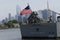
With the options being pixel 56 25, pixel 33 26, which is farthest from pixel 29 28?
pixel 56 25

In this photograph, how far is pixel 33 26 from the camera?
192 feet

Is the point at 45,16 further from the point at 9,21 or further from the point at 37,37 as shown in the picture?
the point at 9,21

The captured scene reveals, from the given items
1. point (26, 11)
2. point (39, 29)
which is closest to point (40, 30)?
point (39, 29)

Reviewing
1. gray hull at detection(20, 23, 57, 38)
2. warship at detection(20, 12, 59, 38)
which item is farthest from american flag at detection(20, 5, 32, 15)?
gray hull at detection(20, 23, 57, 38)

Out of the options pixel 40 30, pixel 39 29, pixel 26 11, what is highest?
pixel 26 11

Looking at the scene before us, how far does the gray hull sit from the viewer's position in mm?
56812

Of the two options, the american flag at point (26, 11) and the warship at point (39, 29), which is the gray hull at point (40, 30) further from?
the american flag at point (26, 11)

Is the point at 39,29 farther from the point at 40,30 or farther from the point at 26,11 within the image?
the point at 26,11

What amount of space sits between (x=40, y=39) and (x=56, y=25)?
4.57 metres

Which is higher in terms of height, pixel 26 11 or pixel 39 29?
pixel 26 11

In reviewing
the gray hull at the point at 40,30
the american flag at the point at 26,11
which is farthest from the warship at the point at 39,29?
the american flag at the point at 26,11

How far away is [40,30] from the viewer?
57.5 metres

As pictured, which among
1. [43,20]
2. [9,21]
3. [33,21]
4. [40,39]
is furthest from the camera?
[9,21]

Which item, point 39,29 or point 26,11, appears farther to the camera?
point 39,29
